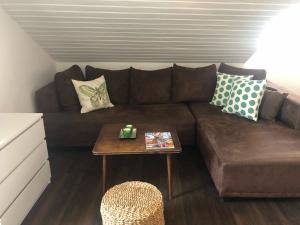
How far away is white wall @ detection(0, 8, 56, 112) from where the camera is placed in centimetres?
229

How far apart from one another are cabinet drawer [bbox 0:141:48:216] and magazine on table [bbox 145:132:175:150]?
818 millimetres

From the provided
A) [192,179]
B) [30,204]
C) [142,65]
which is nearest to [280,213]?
[192,179]

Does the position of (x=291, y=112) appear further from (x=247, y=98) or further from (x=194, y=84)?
(x=194, y=84)

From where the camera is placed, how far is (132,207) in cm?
154

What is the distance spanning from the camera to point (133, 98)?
3.18 metres

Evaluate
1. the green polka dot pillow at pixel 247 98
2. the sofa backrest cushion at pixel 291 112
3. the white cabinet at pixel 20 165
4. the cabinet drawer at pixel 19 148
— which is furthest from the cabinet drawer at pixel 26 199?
the sofa backrest cushion at pixel 291 112

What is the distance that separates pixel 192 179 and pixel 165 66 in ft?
5.55

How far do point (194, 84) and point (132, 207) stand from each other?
6.34 feet

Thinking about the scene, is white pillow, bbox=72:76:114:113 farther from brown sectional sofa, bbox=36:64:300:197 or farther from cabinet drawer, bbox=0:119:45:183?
cabinet drawer, bbox=0:119:45:183

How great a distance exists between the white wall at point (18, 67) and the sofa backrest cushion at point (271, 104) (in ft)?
7.73

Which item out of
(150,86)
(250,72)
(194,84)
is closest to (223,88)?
(194,84)

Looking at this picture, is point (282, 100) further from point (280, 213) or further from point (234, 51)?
point (280, 213)

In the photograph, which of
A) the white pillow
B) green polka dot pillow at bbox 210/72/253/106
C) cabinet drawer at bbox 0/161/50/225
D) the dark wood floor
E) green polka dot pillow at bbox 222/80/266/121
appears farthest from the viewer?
green polka dot pillow at bbox 210/72/253/106

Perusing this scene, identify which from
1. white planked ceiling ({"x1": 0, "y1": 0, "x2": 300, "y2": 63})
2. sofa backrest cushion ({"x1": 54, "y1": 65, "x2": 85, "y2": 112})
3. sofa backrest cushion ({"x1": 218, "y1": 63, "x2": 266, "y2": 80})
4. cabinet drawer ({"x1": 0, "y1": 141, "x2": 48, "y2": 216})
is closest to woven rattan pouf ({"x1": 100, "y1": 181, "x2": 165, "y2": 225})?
cabinet drawer ({"x1": 0, "y1": 141, "x2": 48, "y2": 216})
